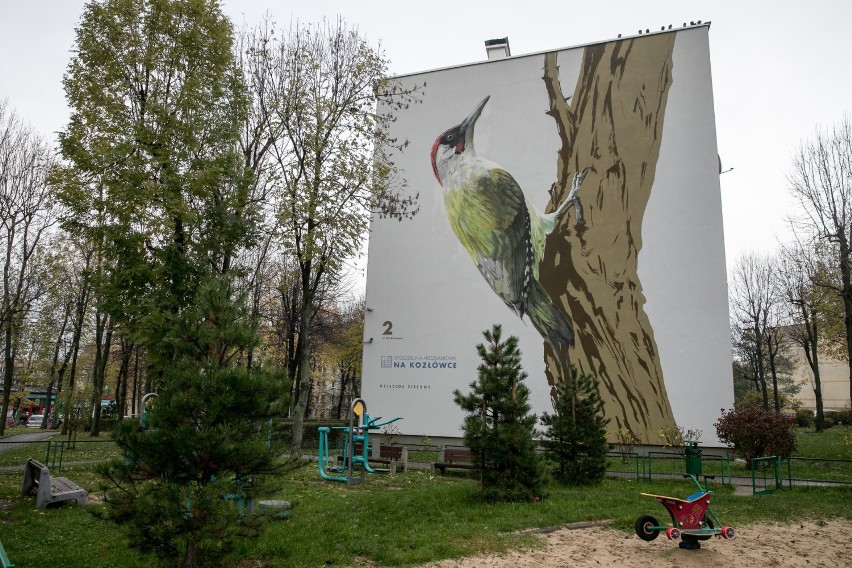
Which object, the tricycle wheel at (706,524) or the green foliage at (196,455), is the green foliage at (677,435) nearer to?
the tricycle wheel at (706,524)

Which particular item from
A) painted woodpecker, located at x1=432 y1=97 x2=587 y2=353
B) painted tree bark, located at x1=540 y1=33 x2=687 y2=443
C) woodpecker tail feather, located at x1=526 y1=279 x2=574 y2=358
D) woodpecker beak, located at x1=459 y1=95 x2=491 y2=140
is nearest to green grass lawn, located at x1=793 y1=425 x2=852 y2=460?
painted tree bark, located at x1=540 y1=33 x2=687 y2=443

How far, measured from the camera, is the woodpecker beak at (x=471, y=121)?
25688 mm

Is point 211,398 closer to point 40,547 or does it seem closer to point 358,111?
point 40,547

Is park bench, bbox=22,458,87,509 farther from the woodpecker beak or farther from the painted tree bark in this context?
the woodpecker beak

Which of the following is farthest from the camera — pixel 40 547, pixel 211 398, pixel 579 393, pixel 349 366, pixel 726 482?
pixel 349 366

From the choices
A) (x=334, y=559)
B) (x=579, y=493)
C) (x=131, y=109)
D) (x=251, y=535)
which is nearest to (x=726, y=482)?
(x=579, y=493)

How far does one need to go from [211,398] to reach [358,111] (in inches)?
638

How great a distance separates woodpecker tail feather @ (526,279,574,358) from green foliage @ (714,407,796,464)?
6.59 m

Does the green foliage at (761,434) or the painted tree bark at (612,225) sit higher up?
the painted tree bark at (612,225)

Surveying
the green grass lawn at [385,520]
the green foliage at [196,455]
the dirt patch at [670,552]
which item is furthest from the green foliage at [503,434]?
the green foliage at [196,455]

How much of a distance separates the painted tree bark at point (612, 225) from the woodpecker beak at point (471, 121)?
10.4 feet

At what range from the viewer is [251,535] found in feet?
21.3

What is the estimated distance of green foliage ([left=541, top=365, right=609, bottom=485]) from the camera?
1416 centimetres

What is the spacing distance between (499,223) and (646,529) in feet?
56.6
